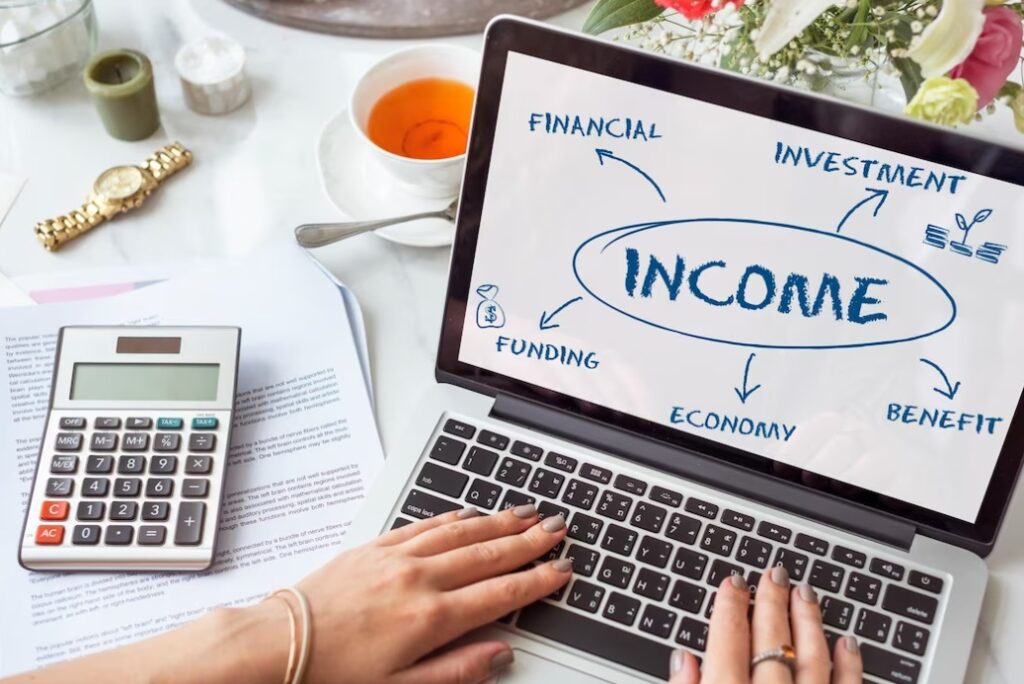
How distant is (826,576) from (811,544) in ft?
0.07

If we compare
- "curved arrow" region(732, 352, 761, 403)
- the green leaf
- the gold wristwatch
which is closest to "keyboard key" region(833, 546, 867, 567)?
"curved arrow" region(732, 352, 761, 403)

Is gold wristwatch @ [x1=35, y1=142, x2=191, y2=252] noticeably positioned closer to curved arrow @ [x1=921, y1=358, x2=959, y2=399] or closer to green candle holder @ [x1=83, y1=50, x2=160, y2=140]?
green candle holder @ [x1=83, y1=50, x2=160, y2=140]

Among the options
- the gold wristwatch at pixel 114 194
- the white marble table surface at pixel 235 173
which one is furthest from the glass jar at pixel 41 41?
the gold wristwatch at pixel 114 194

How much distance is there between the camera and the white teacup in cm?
75

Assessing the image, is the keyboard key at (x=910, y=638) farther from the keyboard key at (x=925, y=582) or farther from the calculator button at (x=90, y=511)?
the calculator button at (x=90, y=511)

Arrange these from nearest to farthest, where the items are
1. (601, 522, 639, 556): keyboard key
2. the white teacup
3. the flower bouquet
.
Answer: the flower bouquet
(601, 522, 639, 556): keyboard key
the white teacup

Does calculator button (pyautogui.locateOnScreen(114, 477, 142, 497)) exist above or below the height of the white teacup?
below

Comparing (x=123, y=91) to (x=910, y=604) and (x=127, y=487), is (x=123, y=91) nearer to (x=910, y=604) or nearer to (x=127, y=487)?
(x=127, y=487)

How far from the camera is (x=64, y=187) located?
83 centimetres

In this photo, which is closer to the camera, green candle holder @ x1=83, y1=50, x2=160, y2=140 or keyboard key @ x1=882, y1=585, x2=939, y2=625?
keyboard key @ x1=882, y1=585, x2=939, y2=625

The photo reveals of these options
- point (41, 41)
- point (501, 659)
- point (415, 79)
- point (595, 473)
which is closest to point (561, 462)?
point (595, 473)

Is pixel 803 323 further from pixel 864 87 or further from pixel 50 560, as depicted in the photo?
pixel 50 560

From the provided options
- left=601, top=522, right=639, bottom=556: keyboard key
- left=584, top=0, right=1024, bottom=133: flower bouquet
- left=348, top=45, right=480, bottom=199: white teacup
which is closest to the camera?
left=584, top=0, right=1024, bottom=133: flower bouquet

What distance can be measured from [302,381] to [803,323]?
1.12 feet
